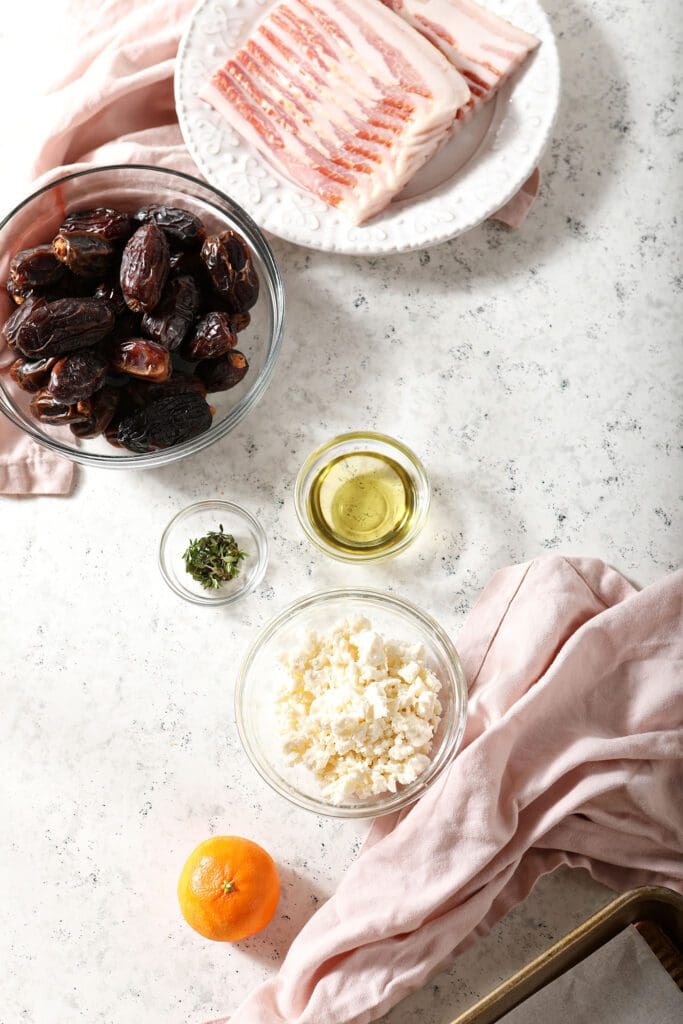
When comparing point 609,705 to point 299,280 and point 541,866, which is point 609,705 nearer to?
point 541,866

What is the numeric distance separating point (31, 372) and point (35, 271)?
0.17 meters

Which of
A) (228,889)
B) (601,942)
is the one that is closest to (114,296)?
(228,889)

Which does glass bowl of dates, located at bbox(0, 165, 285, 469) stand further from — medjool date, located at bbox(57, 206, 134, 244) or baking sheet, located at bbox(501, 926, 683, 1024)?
baking sheet, located at bbox(501, 926, 683, 1024)

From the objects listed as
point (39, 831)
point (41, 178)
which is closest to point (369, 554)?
point (39, 831)

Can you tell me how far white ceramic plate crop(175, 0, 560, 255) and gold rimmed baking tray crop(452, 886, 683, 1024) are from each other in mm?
1202

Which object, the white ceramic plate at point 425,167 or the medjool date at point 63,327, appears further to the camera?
the white ceramic plate at point 425,167

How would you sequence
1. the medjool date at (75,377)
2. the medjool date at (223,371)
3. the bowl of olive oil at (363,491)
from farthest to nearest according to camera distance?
the bowl of olive oil at (363,491)
the medjool date at (223,371)
the medjool date at (75,377)

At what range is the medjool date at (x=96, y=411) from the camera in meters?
1.55

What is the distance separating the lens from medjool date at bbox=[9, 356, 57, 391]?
1545 mm

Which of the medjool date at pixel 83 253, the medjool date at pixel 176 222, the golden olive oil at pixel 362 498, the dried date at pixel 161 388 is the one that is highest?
the medjool date at pixel 176 222

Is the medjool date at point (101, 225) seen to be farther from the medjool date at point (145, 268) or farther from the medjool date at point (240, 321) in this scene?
the medjool date at point (240, 321)

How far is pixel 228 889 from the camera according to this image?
5.09ft

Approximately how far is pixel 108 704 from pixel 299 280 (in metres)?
0.87

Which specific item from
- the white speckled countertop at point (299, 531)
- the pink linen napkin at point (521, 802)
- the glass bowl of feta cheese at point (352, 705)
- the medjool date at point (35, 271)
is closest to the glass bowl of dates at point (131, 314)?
the medjool date at point (35, 271)
